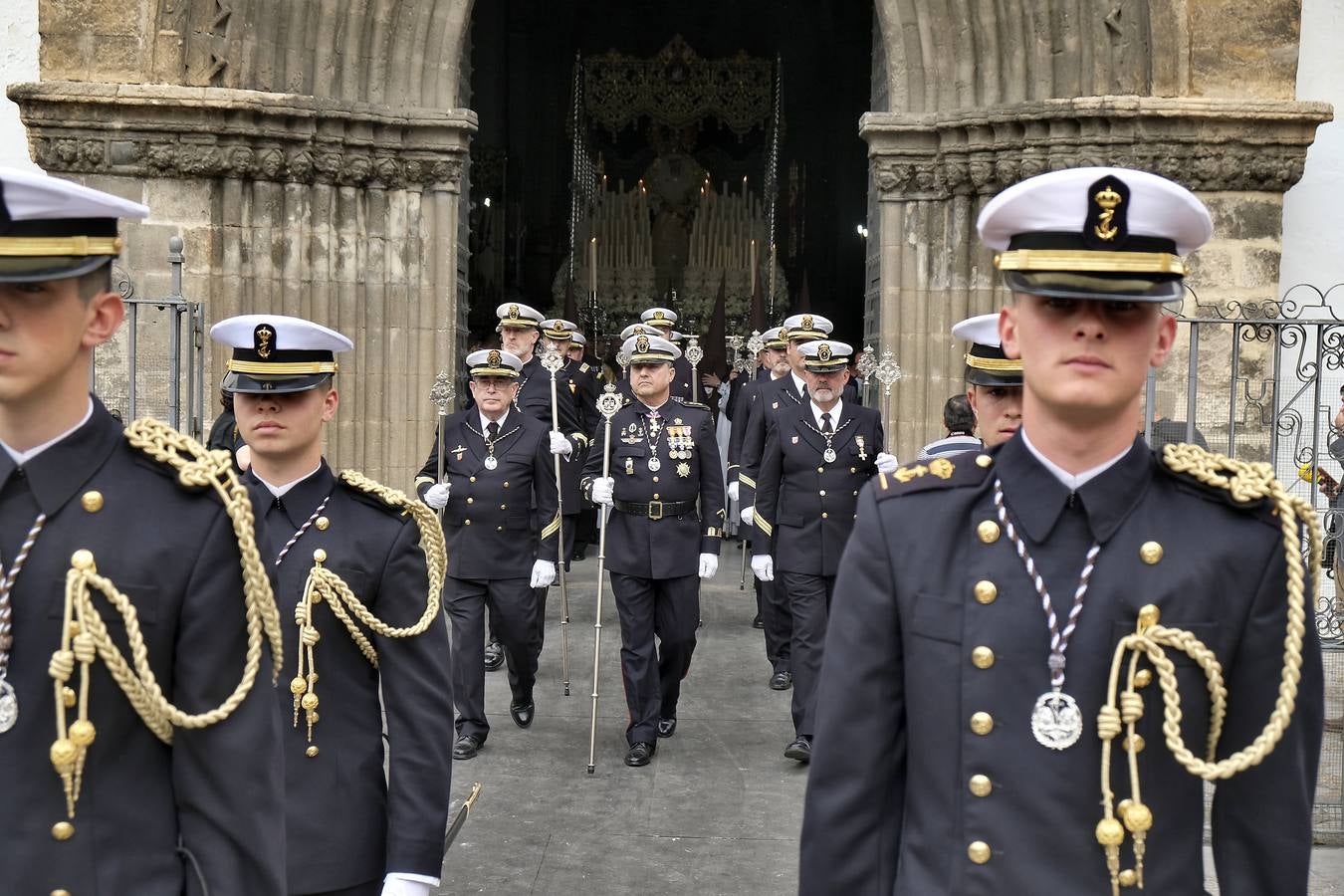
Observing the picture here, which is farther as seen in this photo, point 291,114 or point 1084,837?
point 291,114

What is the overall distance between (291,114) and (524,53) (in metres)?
12.5

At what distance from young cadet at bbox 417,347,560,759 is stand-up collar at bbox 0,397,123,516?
5190 millimetres

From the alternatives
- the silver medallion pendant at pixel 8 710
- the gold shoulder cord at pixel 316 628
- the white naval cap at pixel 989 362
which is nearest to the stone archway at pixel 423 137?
the white naval cap at pixel 989 362

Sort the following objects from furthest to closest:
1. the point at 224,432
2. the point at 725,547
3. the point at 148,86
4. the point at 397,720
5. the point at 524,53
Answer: the point at 524,53
the point at 725,547
the point at 148,86
the point at 224,432
the point at 397,720

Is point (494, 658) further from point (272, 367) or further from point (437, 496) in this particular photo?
point (272, 367)

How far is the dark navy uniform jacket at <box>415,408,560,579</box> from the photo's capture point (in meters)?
7.63

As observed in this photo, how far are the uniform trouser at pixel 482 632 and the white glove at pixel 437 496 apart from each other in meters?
0.38

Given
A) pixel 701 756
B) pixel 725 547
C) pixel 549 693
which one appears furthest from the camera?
pixel 725 547

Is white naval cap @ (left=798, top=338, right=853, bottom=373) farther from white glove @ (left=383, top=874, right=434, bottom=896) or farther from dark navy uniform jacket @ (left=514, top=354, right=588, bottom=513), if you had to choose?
white glove @ (left=383, top=874, right=434, bottom=896)

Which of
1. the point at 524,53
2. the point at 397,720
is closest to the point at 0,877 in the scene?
the point at 397,720

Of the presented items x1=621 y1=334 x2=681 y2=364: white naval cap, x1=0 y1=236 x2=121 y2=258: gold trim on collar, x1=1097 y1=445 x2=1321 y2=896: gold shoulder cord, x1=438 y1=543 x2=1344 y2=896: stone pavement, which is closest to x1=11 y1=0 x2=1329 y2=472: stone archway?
x1=438 y1=543 x2=1344 y2=896: stone pavement

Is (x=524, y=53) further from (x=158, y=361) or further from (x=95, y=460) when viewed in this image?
(x=95, y=460)

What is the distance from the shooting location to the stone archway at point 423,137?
962 centimetres

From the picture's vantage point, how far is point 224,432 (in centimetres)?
693
